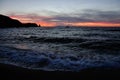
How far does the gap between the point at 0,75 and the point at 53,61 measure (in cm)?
254

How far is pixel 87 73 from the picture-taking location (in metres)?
4.90

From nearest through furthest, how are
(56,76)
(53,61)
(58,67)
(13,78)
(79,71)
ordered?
1. (13,78)
2. (56,76)
3. (79,71)
4. (58,67)
5. (53,61)

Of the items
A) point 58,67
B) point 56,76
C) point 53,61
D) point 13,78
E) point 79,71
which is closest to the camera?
point 13,78

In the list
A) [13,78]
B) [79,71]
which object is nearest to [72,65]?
[79,71]

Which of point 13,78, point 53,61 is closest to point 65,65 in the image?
point 53,61

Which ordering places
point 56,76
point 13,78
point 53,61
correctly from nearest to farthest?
point 13,78 < point 56,76 < point 53,61

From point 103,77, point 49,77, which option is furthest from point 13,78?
point 103,77

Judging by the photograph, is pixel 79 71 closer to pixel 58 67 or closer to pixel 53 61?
pixel 58 67

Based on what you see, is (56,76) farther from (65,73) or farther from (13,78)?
(13,78)

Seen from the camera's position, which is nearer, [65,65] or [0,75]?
[0,75]

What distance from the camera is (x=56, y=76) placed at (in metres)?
4.61

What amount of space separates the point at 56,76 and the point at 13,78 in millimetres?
1263

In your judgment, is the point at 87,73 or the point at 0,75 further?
the point at 87,73

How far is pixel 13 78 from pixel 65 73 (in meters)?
1.63
